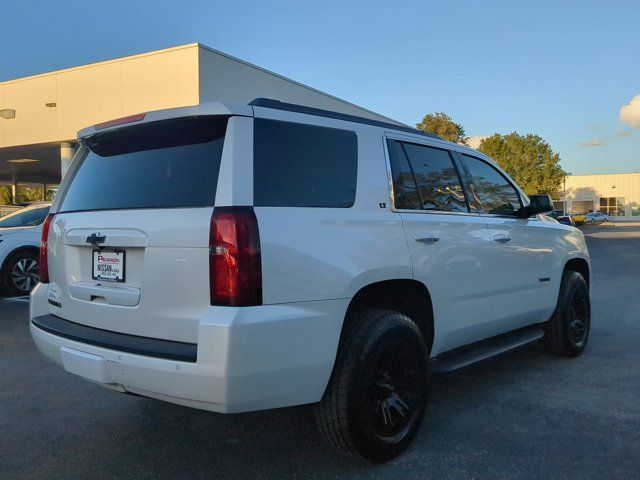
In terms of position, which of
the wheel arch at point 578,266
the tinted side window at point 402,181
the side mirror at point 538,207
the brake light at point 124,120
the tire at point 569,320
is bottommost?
the tire at point 569,320

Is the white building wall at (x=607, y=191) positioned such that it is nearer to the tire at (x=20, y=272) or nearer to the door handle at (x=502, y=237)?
the tire at (x=20, y=272)

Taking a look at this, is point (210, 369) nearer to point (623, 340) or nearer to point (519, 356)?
point (519, 356)

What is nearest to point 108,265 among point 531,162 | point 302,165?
point 302,165

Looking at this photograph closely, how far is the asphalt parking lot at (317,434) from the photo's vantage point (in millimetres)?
3008

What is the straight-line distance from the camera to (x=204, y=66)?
16234mm

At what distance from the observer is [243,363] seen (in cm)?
243

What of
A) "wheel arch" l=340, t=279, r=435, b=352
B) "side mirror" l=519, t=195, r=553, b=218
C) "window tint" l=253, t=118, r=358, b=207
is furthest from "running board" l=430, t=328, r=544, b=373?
"window tint" l=253, t=118, r=358, b=207

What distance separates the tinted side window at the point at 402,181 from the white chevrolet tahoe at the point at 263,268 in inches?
0.4

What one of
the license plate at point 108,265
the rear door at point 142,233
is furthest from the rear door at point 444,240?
the license plate at point 108,265

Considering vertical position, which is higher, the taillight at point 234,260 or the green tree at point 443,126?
the green tree at point 443,126

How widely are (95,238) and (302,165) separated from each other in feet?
3.91

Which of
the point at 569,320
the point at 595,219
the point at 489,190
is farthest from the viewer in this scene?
the point at 595,219

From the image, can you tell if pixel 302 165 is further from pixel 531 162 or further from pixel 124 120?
pixel 531 162

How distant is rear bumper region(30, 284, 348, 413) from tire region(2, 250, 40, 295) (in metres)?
7.13
